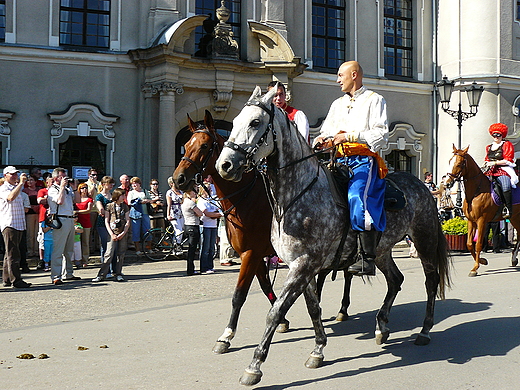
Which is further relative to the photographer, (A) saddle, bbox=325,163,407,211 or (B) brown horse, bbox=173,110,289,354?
(B) brown horse, bbox=173,110,289,354

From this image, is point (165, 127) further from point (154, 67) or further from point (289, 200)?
→ point (289, 200)

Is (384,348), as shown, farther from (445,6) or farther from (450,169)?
(445,6)

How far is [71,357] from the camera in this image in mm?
5809

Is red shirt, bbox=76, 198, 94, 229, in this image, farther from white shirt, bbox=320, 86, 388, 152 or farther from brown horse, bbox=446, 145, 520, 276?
white shirt, bbox=320, 86, 388, 152

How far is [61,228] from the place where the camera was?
10844 mm

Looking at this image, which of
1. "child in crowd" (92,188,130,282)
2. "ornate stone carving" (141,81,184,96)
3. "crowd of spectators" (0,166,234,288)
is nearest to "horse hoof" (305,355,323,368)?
"crowd of spectators" (0,166,234,288)

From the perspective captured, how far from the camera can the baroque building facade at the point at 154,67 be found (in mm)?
17984

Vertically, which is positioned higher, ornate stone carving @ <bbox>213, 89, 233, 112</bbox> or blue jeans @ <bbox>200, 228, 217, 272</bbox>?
ornate stone carving @ <bbox>213, 89, 233, 112</bbox>

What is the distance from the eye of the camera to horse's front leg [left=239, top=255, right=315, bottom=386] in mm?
4793

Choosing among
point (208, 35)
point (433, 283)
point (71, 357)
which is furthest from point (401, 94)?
point (71, 357)

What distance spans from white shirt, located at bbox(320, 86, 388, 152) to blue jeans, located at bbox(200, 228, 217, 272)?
21.5ft

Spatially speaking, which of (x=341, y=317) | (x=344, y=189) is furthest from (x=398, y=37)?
(x=344, y=189)

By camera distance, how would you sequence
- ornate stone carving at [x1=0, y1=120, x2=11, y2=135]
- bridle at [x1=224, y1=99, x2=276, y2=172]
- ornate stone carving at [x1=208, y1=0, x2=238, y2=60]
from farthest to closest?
ornate stone carving at [x1=208, y1=0, x2=238, y2=60] → ornate stone carving at [x1=0, y1=120, x2=11, y2=135] → bridle at [x1=224, y1=99, x2=276, y2=172]

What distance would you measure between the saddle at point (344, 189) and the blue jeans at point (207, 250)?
20.9 feet
